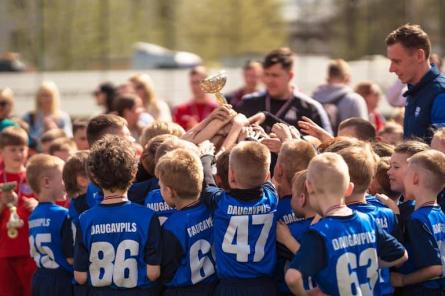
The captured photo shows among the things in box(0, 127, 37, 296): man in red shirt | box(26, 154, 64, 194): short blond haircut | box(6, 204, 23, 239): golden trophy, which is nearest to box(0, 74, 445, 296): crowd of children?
box(26, 154, 64, 194): short blond haircut

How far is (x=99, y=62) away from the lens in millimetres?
22156

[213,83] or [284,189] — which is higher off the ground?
[213,83]

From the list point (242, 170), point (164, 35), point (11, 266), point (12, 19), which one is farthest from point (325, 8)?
point (242, 170)

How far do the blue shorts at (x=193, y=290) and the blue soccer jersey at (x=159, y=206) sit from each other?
1.52 feet

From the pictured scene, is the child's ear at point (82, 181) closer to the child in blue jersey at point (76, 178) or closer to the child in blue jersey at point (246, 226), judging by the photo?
the child in blue jersey at point (76, 178)

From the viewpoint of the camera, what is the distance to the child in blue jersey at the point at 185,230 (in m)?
5.69

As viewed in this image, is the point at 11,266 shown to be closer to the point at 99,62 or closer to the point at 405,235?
the point at 405,235

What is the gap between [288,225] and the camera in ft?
18.9

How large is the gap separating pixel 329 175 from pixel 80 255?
5.79 feet

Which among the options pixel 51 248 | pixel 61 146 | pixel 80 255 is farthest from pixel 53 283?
pixel 61 146

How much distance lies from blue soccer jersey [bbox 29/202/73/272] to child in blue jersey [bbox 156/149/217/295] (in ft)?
3.88

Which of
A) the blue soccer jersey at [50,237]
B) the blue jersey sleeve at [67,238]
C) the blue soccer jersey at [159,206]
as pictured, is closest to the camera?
the blue soccer jersey at [159,206]

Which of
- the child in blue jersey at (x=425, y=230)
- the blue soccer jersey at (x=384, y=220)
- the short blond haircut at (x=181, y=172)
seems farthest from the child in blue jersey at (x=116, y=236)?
the child in blue jersey at (x=425, y=230)

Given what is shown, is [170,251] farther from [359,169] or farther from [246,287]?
[359,169]
